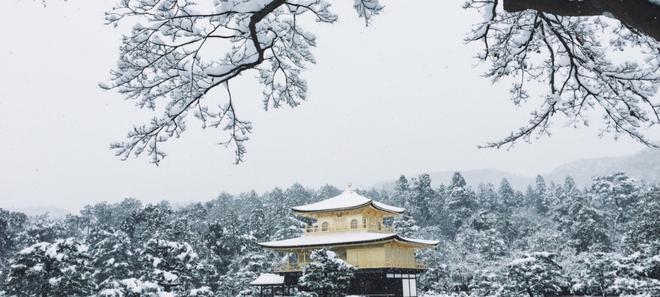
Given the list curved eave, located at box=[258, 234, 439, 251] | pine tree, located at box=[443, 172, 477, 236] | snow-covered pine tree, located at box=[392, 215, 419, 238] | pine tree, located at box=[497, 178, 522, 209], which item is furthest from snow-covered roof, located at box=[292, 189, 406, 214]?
pine tree, located at box=[497, 178, 522, 209]

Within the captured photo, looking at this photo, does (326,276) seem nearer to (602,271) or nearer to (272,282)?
(272,282)

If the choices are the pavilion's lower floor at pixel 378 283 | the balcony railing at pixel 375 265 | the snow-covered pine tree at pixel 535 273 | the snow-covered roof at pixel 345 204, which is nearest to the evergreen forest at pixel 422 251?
the snow-covered pine tree at pixel 535 273

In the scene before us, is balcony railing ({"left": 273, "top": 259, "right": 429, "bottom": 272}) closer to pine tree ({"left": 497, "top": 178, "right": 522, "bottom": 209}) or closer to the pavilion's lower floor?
the pavilion's lower floor

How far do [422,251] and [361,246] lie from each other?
45.7 ft

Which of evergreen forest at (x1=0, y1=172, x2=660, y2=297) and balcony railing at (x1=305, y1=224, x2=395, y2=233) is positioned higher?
balcony railing at (x1=305, y1=224, x2=395, y2=233)

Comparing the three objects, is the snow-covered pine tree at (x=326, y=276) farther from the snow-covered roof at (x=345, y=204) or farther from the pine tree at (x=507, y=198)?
the pine tree at (x=507, y=198)

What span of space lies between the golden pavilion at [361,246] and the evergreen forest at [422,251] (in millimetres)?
4666

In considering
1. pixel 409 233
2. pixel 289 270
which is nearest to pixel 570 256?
pixel 409 233

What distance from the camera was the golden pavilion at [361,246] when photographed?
22.6 meters

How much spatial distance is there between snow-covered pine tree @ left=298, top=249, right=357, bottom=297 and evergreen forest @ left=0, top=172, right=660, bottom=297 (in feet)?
15.4

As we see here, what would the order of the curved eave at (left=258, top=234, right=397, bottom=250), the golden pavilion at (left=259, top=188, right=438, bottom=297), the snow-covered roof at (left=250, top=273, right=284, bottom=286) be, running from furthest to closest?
the snow-covered roof at (left=250, top=273, right=284, bottom=286) < the golden pavilion at (left=259, top=188, right=438, bottom=297) < the curved eave at (left=258, top=234, right=397, bottom=250)

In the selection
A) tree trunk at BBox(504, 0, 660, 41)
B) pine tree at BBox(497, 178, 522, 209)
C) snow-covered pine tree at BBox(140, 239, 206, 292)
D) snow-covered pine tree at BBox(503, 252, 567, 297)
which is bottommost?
snow-covered pine tree at BBox(503, 252, 567, 297)

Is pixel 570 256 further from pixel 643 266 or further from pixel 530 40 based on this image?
pixel 530 40

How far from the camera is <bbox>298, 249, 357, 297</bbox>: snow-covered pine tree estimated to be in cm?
1841
